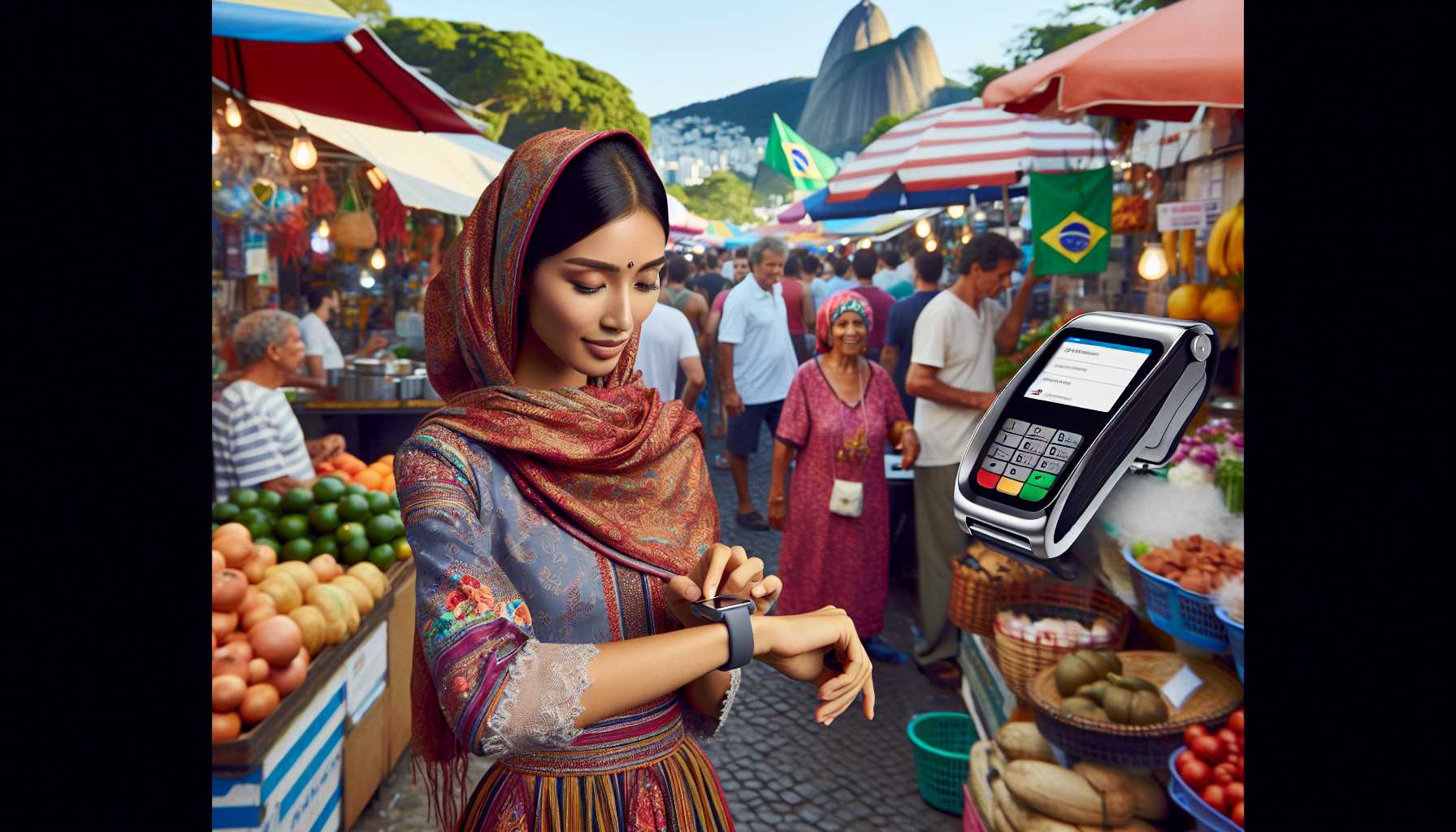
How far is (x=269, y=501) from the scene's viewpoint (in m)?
3.93

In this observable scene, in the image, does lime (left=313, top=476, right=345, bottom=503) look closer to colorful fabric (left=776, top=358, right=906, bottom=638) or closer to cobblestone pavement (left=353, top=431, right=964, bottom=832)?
cobblestone pavement (left=353, top=431, right=964, bottom=832)

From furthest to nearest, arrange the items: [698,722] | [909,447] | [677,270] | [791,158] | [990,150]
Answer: [791,158], [677,270], [990,150], [909,447], [698,722]

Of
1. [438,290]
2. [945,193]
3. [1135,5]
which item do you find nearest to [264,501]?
[438,290]

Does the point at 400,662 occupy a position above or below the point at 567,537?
below

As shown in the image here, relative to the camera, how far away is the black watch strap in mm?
1040

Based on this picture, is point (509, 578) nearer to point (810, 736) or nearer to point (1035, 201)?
point (1035, 201)

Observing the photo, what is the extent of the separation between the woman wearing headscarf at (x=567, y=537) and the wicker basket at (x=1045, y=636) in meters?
1.08

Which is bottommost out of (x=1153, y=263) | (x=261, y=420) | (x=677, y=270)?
(x=261, y=420)

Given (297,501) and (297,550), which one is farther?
(297,501)

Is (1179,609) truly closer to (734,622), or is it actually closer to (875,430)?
(734,622)

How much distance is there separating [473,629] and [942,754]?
2961mm

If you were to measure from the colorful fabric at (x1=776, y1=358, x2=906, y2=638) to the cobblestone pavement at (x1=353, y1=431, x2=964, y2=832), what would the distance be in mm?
429

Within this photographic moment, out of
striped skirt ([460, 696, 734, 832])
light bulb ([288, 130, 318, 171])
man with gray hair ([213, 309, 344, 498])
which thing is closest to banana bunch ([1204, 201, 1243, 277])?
striped skirt ([460, 696, 734, 832])

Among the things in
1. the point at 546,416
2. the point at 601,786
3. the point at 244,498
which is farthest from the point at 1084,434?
the point at 244,498
